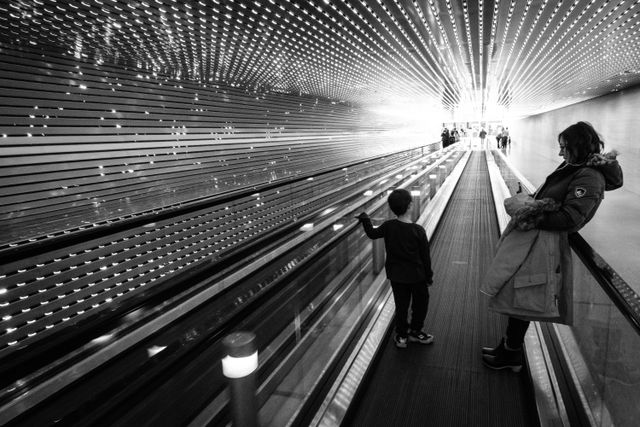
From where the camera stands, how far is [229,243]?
789 cm

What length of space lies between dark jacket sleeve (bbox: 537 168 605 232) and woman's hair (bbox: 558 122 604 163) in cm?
9

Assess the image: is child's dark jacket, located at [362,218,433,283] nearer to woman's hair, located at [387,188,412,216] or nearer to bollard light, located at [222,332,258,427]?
woman's hair, located at [387,188,412,216]

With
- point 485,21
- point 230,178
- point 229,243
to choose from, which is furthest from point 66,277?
point 485,21

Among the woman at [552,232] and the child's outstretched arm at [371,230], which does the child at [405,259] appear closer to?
the child's outstretched arm at [371,230]

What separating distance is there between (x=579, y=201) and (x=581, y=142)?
32cm

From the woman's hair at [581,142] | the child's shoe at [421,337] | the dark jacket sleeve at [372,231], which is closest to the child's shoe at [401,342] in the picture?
the child's shoe at [421,337]

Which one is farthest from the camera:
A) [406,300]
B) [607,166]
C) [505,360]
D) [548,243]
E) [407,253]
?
[406,300]

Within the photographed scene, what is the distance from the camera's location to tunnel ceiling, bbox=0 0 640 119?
14.3 ft

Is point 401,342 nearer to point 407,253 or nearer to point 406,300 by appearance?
point 406,300

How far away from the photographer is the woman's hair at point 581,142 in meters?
2.06

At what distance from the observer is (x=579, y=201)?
2029 mm

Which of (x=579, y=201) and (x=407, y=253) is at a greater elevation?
(x=579, y=201)

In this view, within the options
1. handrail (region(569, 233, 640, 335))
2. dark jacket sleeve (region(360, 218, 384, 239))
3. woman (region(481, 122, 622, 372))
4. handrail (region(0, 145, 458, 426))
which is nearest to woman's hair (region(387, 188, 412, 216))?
dark jacket sleeve (region(360, 218, 384, 239))

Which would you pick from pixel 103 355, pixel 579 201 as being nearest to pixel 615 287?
pixel 579 201
